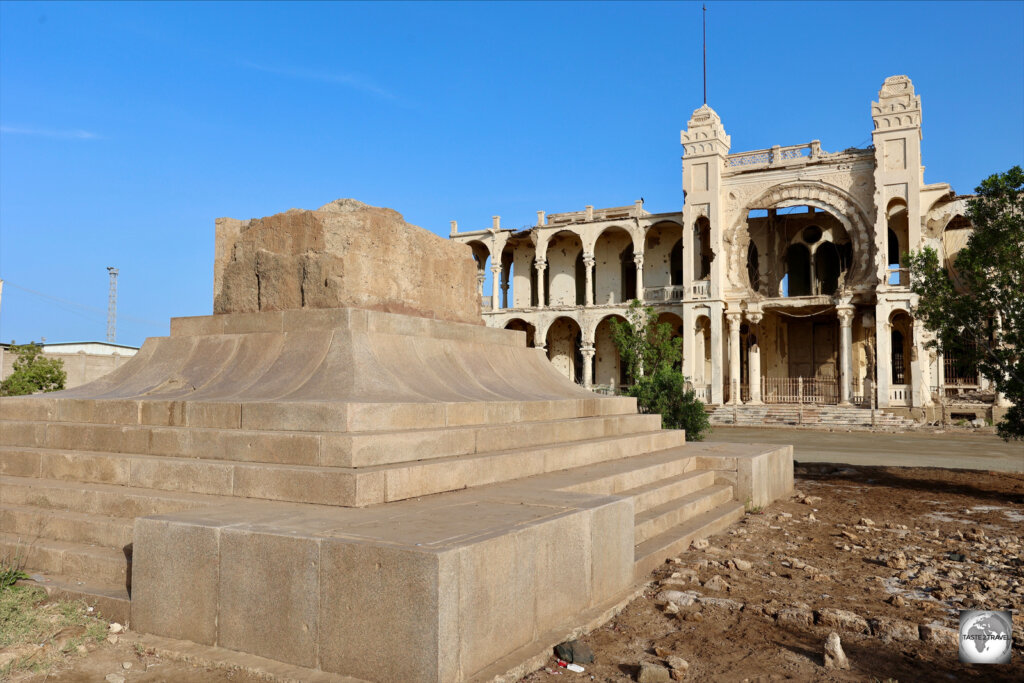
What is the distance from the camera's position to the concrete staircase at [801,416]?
76.9 feet

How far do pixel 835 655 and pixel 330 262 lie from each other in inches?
195

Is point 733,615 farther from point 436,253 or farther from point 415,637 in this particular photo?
point 436,253

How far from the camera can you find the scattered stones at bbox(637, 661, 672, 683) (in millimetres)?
3193

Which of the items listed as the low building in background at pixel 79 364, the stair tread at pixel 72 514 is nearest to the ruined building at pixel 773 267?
the low building in background at pixel 79 364

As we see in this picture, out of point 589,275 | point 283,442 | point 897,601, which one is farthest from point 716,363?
point 283,442

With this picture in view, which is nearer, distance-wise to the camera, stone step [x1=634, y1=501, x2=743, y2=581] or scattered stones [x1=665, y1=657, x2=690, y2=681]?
scattered stones [x1=665, y1=657, x2=690, y2=681]

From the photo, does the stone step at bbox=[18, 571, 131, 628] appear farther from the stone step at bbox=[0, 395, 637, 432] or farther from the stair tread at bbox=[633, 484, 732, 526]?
the stair tread at bbox=[633, 484, 732, 526]

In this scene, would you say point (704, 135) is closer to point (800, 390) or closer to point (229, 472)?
point (800, 390)

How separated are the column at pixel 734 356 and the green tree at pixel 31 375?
2131cm

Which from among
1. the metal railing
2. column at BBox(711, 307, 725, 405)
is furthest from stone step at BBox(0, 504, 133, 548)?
the metal railing

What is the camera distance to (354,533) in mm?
3326

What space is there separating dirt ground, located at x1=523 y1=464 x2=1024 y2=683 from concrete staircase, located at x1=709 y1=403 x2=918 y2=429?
54.7 ft

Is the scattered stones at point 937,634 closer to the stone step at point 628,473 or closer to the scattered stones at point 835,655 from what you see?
the scattered stones at point 835,655

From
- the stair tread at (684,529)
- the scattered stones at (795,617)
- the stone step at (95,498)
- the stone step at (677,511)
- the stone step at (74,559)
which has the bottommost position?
the scattered stones at (795,617)
